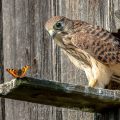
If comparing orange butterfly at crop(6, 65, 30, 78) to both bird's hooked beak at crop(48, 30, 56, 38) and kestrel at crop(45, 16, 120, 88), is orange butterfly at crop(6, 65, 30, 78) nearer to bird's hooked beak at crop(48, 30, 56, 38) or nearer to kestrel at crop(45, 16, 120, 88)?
kestrel at crop(45, 16, 120, 88)

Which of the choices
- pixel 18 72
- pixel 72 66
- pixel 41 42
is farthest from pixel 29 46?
pixel 18 72

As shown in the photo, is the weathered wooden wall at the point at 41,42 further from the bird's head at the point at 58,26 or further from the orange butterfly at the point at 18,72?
the orange butterfly at the point at 18,72

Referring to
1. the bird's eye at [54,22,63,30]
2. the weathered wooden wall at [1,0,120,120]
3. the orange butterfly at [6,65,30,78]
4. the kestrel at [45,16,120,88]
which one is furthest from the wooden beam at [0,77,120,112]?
the bird's eye at [54,22,63,30]

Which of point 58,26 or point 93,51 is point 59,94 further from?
point 58,26

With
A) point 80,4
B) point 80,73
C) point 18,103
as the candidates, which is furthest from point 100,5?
point 18,103

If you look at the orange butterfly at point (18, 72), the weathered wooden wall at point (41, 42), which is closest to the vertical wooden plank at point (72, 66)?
the weathered wooden wall at point (41, 42)

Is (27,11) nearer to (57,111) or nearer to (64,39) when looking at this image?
(64,39)

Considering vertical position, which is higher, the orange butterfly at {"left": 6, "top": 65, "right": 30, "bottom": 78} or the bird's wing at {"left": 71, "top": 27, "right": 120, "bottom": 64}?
the bird's wing at {"left": 71, "top": 27, "right": 120, "bottom": 64}
